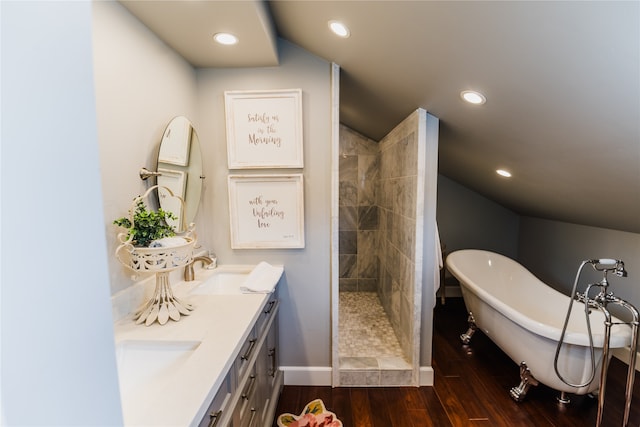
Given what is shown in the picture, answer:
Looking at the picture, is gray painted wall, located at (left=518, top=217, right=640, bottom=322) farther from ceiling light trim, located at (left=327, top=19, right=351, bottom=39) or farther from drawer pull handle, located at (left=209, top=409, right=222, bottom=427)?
drawer pull handle, located at (left=209, top=409, right=222, bottom=427)

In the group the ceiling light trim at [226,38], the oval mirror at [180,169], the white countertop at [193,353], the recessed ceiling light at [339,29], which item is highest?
the recessed ceiling light at [339,29]

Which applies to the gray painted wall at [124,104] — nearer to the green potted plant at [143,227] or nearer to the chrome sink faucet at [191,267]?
the green potted plant at [143,227]

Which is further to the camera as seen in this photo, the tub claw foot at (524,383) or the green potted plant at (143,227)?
the tub claw foot at (524,383)

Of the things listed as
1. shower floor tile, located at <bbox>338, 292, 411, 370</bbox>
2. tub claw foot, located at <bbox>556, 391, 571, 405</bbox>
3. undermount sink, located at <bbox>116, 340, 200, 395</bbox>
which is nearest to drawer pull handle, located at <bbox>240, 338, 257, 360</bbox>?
undermount sink, located at <bbox>116, 340, 200, 395</bbox>

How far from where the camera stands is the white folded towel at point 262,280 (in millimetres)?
1572

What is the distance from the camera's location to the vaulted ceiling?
37.2 inches

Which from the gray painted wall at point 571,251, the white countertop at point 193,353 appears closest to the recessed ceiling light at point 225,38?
the white countertop at point 193,353

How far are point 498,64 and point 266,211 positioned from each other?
150 cm

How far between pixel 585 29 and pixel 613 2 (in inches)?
3.8

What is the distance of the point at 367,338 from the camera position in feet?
8.41

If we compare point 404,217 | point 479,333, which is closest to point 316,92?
point 404,217

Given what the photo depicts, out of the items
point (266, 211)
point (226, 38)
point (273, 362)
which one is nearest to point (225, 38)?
point (226, 38)

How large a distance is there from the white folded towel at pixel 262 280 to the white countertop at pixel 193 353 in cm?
5

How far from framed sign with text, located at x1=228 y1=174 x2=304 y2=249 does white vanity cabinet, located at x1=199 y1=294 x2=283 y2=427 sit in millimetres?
414
